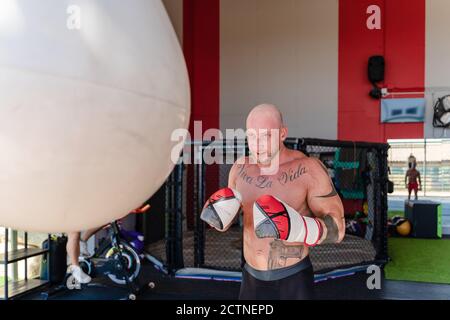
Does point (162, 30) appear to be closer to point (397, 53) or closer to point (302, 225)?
point (302, 225)

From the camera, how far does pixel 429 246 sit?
549 cm

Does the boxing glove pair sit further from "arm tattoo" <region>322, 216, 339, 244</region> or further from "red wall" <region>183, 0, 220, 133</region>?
"red wall" <region>183, 0, 220, 133</region>

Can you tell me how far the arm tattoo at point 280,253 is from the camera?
1.43m

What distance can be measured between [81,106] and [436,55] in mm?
7418

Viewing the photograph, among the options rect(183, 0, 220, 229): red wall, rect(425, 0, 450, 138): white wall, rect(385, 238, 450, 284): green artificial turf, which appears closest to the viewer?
rect(385, 238, 450, 284): green artificial turf

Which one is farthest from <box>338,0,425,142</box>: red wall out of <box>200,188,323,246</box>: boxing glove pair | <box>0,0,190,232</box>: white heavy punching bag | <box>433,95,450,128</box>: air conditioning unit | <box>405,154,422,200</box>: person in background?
<box>0,0,190,232</box>: white heavy punching bag

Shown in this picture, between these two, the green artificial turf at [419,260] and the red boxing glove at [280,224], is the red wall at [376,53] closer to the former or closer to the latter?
the green artificial turf at [419,260]

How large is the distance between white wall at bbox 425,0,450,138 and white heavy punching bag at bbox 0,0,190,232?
7.15m

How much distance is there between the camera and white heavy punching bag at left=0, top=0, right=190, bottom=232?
1.03 feet

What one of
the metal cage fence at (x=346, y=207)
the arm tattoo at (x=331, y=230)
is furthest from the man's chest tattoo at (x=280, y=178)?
the metal cage fence at (x=346, y=207)

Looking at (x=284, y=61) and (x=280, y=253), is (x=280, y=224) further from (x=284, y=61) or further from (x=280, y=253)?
(x=284, y=61)

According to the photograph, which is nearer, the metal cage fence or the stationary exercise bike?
the stationary exercise bike

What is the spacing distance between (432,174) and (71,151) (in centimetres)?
770

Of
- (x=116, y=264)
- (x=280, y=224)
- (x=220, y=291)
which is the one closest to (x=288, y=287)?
(x=280, y=224)
